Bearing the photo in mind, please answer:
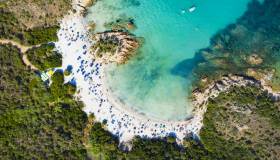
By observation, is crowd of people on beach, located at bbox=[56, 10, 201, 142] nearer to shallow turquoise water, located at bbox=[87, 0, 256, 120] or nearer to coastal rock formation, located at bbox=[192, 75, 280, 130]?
shallow turquoise water, located at bbox=[87, 0, 256, 120]

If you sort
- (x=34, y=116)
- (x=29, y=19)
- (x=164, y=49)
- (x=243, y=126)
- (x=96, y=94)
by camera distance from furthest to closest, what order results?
(x=164, y=49)
(x=96, y=94)
(x=29, y=19)
(x=34, y=116)
(x=243, y=126)

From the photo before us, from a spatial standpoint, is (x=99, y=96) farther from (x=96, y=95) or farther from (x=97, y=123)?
(x=97, y=123)

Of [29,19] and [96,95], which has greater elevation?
[29,19]

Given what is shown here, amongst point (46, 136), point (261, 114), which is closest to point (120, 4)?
point (46, 136)

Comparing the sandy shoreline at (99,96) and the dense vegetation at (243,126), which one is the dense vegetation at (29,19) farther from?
the dense vegetation at (243,126)

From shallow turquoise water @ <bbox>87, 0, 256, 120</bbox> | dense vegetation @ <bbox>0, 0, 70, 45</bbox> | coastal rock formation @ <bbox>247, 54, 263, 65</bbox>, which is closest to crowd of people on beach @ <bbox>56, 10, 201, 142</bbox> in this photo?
shallow turquoise water @ <bbox>87, 0, 256, 120</bbox>

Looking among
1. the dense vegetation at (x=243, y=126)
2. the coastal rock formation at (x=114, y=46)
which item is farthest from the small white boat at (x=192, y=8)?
the dense vegetation at (x=243, y=126)

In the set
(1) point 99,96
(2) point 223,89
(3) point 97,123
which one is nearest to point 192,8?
(2) point 223,89
